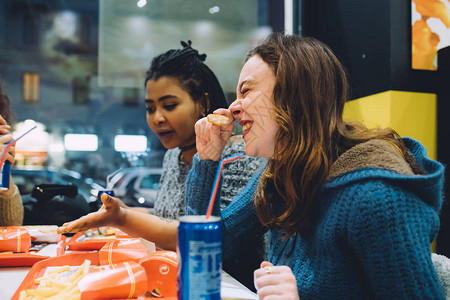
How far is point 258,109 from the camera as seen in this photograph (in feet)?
3.62

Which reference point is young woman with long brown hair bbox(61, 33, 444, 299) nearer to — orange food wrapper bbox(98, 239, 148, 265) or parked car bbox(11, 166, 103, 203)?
orange food wrapper bbox(98, 239, 148, 265)

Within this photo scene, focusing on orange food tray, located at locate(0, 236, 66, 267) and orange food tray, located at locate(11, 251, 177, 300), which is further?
orange food tray, located at locate(0, 236, 66, 267)

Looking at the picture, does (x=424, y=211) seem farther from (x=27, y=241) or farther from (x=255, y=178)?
(x=27, y=241)

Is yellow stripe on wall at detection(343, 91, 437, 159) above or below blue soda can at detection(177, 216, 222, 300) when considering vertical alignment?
above

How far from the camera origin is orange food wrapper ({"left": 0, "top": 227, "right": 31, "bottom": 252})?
150 centimetres

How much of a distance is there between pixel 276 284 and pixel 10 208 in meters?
1.85

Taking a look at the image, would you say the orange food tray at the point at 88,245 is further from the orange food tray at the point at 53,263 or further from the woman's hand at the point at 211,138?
the woman's hand at the point at 211,138

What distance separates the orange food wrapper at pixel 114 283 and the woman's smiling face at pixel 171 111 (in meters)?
1.10

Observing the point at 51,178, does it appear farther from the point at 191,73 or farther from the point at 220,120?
the point at 220,120

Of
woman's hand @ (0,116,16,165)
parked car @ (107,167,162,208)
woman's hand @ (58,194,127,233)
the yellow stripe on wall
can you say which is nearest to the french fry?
woman's hand @ (58,194,127,233)

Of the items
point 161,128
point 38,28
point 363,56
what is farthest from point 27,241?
point 38,28

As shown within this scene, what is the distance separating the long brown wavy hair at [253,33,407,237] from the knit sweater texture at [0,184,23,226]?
170 cm

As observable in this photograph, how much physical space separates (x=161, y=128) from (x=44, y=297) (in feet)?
3.86

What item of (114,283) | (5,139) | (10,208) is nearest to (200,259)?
(114,283)
